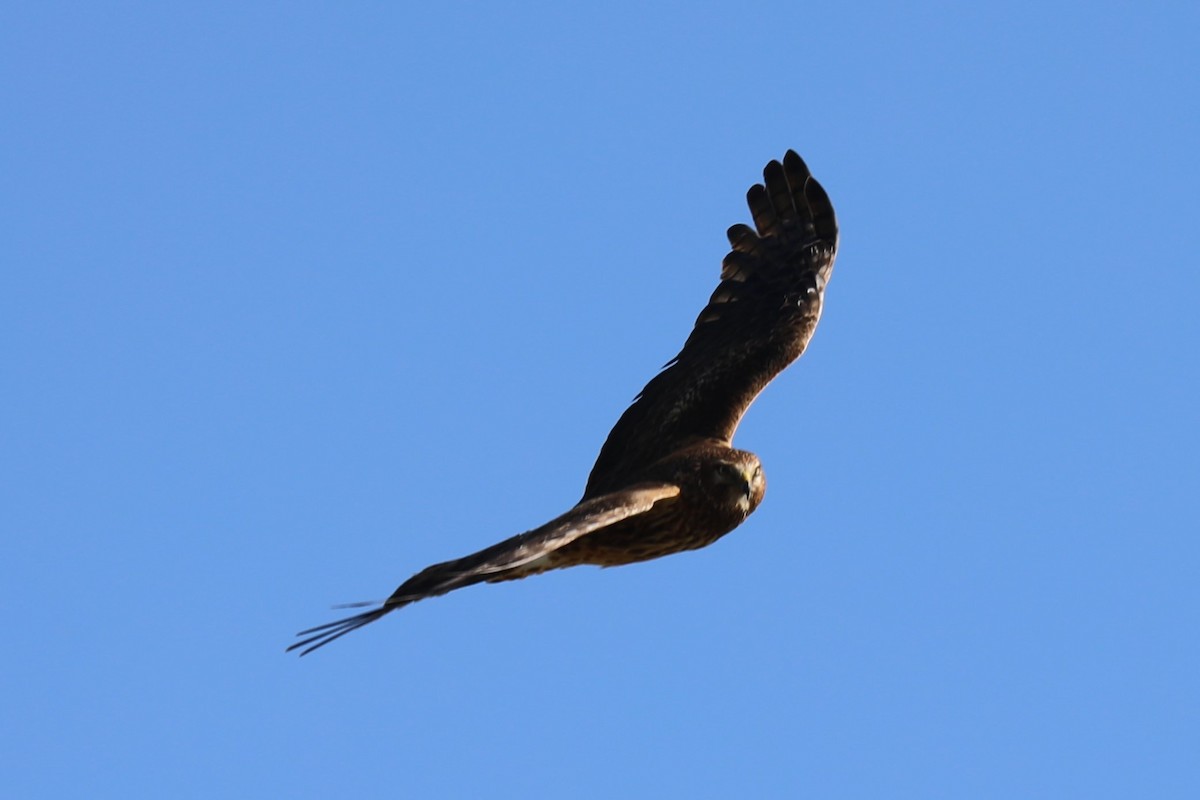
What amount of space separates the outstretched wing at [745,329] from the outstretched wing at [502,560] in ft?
6.50

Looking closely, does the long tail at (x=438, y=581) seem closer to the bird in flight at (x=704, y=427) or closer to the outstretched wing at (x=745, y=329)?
the bird in flight at (x=704, y=427)

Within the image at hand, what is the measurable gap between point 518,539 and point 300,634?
1.70 metres

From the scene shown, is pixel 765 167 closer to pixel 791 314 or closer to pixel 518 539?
pixel 791 314

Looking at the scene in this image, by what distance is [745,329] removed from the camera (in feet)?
44.4

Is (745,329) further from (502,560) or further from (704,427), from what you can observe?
(502,560)

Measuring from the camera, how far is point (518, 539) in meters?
9.30

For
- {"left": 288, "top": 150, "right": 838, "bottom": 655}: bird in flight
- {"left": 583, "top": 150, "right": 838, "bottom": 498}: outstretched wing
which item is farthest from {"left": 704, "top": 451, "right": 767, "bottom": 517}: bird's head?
{"left": 583, "top": 150, "right": 838, "bottom": 498}: outstretched wing

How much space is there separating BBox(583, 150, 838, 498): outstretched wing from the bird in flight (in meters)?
0.01

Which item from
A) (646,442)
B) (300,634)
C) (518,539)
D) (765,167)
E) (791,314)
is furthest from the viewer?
(765,167)

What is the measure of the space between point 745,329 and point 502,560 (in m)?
5.01

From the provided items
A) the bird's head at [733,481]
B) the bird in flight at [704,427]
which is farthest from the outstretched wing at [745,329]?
the bird's head at [733,481]

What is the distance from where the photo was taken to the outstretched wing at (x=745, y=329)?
12.7m

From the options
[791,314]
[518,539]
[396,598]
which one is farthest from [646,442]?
[396,598]

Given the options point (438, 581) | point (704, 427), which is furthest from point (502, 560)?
point (704, 427)
